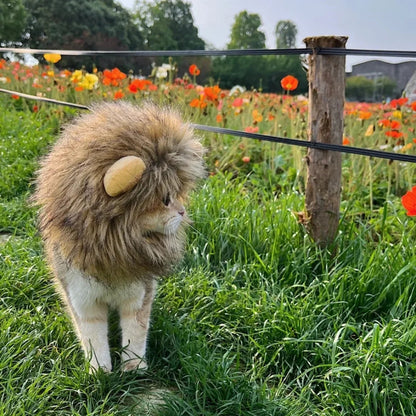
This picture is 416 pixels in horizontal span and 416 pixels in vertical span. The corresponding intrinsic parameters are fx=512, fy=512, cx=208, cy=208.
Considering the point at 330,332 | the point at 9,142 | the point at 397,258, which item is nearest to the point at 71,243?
the point at 330,332

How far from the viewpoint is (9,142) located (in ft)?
16.5

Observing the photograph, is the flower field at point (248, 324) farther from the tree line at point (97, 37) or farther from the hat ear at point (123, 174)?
the tree line at point (97, 37)

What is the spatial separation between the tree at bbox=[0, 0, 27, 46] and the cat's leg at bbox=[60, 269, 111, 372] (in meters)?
26.9

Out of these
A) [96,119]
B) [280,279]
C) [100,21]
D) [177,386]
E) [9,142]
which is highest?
[100,21]

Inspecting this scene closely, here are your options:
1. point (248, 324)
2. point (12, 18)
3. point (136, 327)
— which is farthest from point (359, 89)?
point (12, 18)

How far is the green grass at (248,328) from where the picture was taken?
6.55ft

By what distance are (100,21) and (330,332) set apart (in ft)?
92.4

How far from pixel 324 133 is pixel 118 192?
1.54 meters

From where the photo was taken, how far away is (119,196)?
164 cm

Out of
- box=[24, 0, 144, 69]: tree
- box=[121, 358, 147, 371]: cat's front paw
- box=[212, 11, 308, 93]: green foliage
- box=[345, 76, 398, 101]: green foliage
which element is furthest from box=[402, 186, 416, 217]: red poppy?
box=[24, 0, 144, 69]: tree

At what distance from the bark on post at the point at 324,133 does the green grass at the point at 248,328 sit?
12 cm

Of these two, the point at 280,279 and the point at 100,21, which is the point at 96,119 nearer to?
the point at 280,279

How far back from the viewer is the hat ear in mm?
1566

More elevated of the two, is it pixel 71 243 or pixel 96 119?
pixel 96 119
